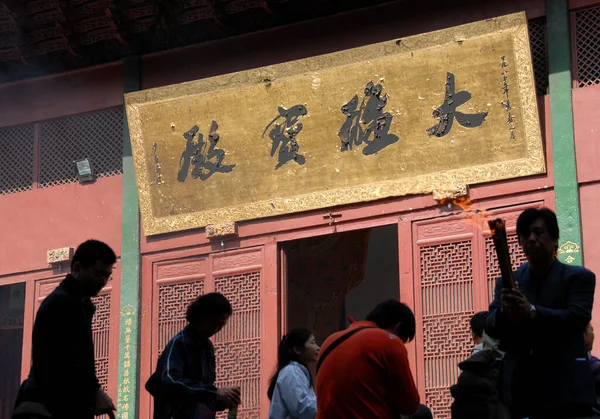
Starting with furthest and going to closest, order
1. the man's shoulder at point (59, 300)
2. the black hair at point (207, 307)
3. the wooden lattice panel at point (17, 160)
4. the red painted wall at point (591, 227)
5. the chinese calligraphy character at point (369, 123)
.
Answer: the wooden lattice panel at point (17, 160) → the chinese calligraphy character at point (369, 123) → the red painted wall at point (591, 227) → the black hair at point (207, 307) → the man's shoulder at point (59, 300)

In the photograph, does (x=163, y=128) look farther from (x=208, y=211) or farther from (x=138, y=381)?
(x=138, y=381)

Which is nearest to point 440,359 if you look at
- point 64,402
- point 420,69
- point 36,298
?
point 420,69

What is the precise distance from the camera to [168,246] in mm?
10273

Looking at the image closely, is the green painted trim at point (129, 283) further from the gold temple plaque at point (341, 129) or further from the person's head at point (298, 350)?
the person's head at point (298, 350)

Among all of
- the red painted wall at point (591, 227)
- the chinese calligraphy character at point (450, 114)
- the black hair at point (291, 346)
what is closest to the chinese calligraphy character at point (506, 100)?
the chinese calligraphy character at point (450, 114)

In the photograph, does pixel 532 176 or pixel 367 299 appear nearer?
pixel 532 176

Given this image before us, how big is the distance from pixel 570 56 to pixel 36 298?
5.59 meters

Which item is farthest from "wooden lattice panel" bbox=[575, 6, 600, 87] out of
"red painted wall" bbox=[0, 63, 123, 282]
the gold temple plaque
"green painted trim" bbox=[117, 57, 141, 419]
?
"red painted wall" bbox=[0, 63, 123, 282]

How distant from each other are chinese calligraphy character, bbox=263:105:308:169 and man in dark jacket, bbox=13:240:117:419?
519cm

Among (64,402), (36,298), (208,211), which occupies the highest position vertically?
(208,211)

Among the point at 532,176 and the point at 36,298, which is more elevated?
the point at 532,176

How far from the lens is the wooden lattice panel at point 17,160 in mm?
11188

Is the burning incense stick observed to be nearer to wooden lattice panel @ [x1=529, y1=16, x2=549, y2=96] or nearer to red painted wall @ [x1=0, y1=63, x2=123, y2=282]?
wooden lattice panel @ [x1=529, y1=16, x2=549, y2=96]

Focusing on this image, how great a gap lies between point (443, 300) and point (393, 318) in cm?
438
